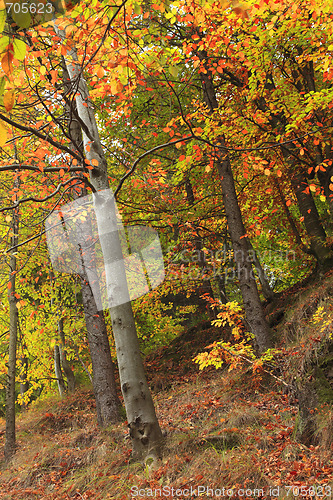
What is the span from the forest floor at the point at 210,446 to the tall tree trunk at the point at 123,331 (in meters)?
0.32

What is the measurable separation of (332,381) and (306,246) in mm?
4706

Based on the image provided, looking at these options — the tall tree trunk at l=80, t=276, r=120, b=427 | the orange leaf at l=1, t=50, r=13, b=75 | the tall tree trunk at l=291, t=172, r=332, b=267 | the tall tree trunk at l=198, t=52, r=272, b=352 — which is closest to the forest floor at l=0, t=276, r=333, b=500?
the tall tree trunk at l=80, t=276, r=120, b=427

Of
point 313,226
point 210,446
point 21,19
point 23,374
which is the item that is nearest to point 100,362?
point 210,446

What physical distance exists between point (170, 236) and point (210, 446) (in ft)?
23.6

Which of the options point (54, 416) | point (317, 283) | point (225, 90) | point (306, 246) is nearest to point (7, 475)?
point (54, 416)

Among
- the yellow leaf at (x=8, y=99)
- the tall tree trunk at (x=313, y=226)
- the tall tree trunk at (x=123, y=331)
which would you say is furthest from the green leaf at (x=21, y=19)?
the tall tree trunk at (x=313, y=226)

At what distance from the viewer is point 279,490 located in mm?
2836

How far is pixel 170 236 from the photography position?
414 inches

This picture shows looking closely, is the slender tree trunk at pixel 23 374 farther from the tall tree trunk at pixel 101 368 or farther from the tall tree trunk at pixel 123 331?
the tall tree trunk at pixel 123 331

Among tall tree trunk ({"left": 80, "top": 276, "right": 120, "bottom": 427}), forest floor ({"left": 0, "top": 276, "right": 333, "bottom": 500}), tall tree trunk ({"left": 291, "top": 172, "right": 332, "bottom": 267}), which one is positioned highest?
tall tree trunk ({"left": 291, "top": 172, "right": 332, "bottom": 267})

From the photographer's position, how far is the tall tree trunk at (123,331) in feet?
12.5

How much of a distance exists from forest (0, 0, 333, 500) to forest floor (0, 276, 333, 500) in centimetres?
3

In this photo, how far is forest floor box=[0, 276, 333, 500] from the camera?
307 centimetres

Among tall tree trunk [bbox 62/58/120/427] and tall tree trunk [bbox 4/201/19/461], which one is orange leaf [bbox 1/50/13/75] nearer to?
tall tree trunk [bbox 62/58/120/427]
